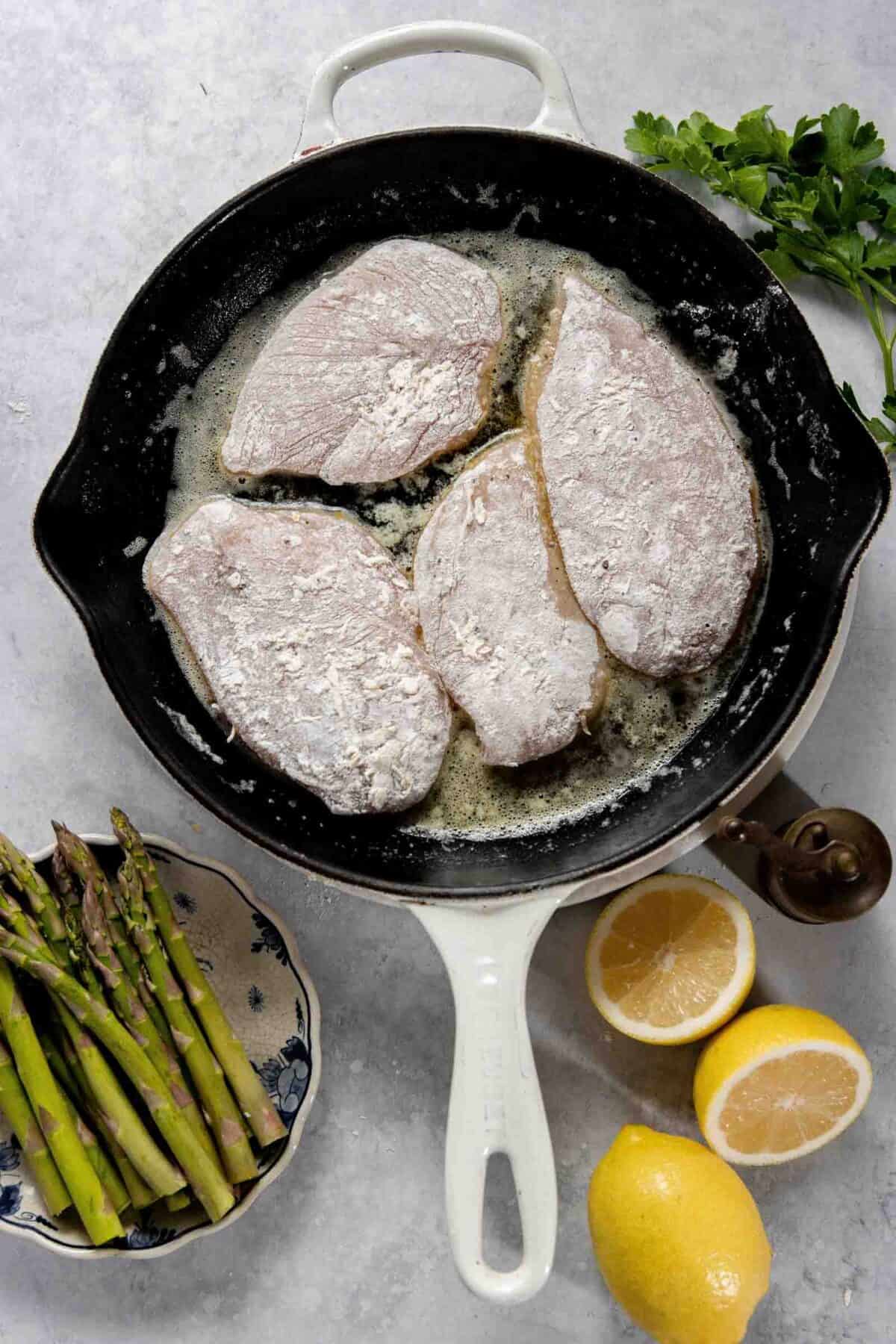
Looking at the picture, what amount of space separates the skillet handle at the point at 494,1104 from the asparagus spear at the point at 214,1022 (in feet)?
1.06

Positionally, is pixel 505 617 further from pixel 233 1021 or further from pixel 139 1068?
pixel 139 1068

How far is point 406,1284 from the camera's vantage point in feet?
5.59

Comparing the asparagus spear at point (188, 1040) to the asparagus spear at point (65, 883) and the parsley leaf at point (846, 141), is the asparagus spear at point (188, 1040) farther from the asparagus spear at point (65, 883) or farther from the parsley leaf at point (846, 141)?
the parsley leaf at point (846, 141)

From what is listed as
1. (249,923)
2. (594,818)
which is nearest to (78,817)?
(249,923)

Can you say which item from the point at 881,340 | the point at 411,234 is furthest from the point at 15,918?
the point at 881,340

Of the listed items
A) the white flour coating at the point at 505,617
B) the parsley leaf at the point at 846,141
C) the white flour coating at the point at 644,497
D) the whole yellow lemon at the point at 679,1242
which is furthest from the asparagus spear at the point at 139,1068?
the parsley leaf at the point at 846,141

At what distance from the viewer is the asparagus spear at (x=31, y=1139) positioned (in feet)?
5.29

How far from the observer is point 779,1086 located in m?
1.59

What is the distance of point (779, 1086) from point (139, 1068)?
2.90 ft

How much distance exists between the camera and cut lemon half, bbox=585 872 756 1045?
1611 millimetres

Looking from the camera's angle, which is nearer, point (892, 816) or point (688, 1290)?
point (688, 1290)

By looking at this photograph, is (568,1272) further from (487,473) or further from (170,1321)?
(487,473)

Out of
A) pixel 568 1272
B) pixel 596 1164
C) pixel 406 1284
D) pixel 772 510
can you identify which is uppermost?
pixel 772 510

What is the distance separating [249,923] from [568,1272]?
2.28 ft
